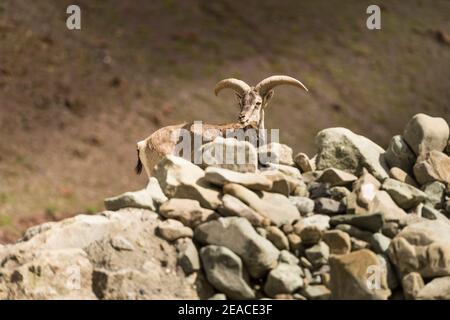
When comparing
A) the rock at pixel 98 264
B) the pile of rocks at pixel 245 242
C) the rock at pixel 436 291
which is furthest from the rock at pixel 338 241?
the rock at pixel 98 264

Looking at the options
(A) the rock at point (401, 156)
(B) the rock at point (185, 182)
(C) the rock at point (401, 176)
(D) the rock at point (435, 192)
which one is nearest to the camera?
(B) the rock at point (185, 182)

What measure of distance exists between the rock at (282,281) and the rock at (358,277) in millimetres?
243

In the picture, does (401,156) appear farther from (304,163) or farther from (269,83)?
(269,83)

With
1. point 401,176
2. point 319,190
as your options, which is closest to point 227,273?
point 319,190

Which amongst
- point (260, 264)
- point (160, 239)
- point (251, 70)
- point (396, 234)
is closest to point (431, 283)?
point (396, 234)

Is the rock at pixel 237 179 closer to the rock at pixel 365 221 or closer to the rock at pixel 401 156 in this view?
the rock at pixel 365 221

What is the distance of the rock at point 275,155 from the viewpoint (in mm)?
8117

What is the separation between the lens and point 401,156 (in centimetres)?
838

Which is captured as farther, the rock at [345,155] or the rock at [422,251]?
the rock at [345,155]

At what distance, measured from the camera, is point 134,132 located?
20.0 metres

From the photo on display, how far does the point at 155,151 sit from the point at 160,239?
8.23ft

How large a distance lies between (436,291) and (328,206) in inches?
45.1
